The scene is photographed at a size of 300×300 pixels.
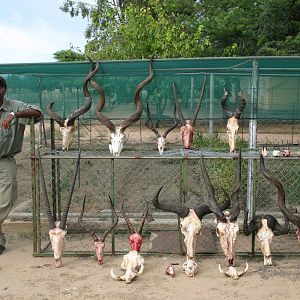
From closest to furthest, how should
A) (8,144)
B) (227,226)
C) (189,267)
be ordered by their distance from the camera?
(227,226) < (189,267) < (8,144)

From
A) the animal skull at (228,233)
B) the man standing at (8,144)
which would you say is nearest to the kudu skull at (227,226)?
the animal skull at (228,233)

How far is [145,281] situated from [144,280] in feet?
0.11

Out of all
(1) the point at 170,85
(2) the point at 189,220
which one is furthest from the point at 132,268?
(1) the point at 170,85

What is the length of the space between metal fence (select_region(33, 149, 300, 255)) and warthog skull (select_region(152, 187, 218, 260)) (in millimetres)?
595

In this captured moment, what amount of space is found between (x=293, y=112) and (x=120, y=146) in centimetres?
470

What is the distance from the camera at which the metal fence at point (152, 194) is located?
709cm

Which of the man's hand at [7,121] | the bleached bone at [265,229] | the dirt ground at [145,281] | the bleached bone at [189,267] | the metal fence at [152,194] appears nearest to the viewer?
the dirt ground at [145,281]

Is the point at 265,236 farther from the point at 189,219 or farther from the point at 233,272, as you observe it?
the point at 189,219

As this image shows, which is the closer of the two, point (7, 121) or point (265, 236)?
point (265, 236)

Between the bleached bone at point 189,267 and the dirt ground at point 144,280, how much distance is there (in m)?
0.07

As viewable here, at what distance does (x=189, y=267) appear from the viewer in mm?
6285

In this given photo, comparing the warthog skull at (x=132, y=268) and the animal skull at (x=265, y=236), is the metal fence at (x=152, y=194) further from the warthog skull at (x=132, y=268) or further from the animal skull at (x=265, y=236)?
the warthog skull at (x=132, y=268)

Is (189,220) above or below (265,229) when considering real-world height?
above

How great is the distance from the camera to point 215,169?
998 cm
